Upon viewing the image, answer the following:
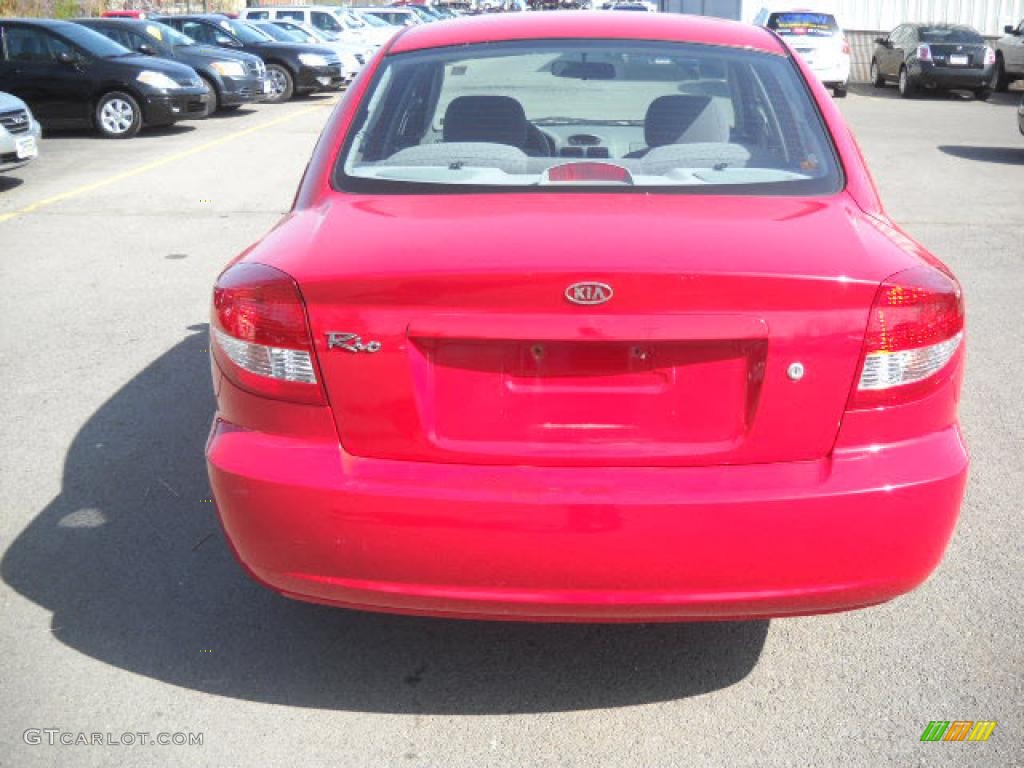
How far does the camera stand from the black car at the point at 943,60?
25531mm

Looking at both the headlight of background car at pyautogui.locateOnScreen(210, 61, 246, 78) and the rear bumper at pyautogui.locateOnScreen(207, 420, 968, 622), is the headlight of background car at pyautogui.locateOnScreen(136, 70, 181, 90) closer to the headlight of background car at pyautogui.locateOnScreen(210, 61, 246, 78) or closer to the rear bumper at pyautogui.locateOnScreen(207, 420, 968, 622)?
the headlight of background car at pyautogui.locateOnScreen(210, 61, 246, 78)

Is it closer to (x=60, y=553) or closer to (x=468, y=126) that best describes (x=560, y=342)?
(x=468, y=126)

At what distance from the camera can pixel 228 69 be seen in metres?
20.4

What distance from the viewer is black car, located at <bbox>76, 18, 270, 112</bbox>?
65.8ft

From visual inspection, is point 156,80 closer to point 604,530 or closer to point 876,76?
point 604,530

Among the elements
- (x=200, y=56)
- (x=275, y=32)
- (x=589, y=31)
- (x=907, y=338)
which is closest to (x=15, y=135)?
(x=200, y=56)

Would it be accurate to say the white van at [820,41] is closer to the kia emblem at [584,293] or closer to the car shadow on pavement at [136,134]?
the car shadow on pavement at [136,134]

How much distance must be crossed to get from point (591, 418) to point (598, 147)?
1759 mm

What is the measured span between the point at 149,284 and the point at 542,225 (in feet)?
18.5

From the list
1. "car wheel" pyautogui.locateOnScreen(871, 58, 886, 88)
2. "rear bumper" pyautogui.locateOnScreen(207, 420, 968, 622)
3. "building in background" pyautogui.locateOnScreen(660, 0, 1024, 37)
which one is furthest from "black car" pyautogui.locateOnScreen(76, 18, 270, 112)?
"rear bumper" pyautogui.locateOnScreen(207, 420, 968, 622)

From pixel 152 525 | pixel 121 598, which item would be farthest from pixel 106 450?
pixel 121 598

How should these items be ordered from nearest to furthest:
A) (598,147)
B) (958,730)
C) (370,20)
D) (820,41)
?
(958,730) → (598,147) → (820,41) → (370,20)

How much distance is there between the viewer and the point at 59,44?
17.0 meters

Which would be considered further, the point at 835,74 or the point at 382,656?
the point at 835,74
